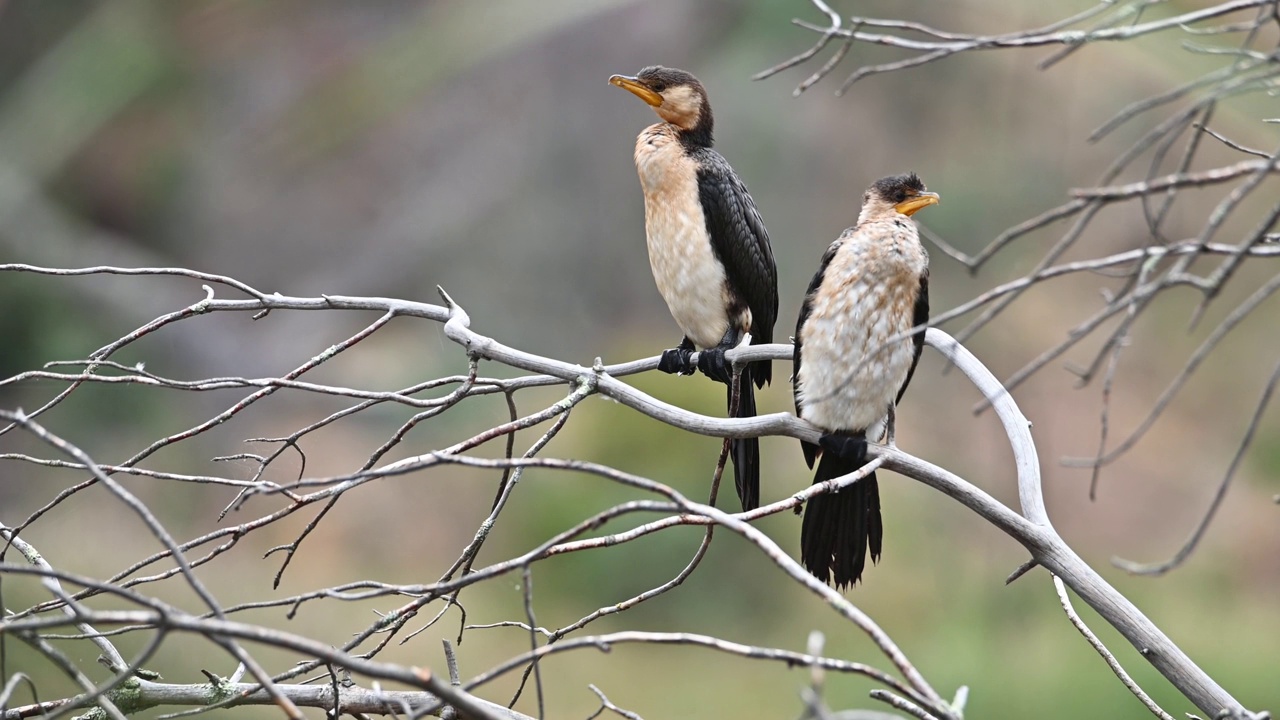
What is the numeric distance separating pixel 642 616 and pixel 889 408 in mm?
3429

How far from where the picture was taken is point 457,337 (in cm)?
140

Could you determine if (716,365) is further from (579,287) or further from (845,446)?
(579,287)

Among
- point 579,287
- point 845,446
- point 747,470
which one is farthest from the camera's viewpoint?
point 579,287

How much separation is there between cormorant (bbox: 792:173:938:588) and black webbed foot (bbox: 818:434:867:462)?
3 cm

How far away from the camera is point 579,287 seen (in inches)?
257

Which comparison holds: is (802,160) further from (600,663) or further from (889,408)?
(889,408)

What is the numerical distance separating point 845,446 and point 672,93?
979mm

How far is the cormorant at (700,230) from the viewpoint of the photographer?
226cm

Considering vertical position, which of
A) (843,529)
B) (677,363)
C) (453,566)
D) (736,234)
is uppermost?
(736,234)

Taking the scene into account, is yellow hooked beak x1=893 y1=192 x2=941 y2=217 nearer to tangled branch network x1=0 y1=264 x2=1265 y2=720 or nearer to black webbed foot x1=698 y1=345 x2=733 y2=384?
tangled branch network x1=0 y1=264 x2=1265 y2=720

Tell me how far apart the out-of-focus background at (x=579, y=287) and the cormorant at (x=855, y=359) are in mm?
2783

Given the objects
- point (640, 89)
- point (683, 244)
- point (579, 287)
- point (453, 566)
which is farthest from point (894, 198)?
point (579, 287)

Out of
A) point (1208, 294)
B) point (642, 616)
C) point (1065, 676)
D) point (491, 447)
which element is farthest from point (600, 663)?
point (1208, 294)

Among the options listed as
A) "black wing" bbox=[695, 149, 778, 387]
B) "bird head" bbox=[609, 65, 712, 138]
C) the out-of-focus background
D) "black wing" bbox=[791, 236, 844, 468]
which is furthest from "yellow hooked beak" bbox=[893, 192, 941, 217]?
the out-of-focus background
